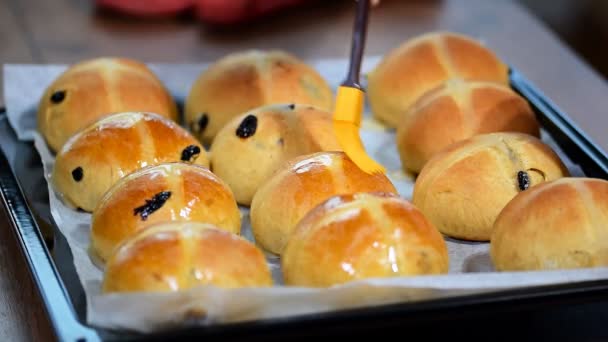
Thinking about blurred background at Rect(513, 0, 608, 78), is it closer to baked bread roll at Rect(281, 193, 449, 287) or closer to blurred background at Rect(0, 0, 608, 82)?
blurred background at Rect(0, 0, 608, 82)

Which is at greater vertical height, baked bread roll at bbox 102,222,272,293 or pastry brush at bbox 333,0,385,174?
pastry brush at bbox 333,0,385,174

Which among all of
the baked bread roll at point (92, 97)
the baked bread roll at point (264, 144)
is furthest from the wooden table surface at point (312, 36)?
the baked bread roll at point (264, 144)

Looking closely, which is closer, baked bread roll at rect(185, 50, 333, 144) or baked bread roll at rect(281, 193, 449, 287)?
baked bread roll at rect(281, 193, 449, 287)

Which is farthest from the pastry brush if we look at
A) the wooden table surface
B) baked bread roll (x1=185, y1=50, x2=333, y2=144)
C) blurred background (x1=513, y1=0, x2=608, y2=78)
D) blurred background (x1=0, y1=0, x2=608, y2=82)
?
blurred background (x1=513, y1=0, x2=608, y2=78)

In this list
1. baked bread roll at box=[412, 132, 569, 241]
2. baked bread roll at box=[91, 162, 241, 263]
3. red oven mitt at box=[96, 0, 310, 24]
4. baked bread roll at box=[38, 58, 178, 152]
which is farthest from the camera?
red oven mitt at box=[96, 0, 310, 24]

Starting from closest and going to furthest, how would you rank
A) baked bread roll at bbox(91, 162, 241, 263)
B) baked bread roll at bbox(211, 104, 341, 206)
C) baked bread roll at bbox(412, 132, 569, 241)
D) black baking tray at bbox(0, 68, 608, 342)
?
black baking tray at bbox(0, 68, 608, 342)
baked bread roll at bbox(91, 162, 241, 263)
baked bread roll at bbox(412, 132, 569, 241)
baked bread roll at bbox(211, 104, 341, 206)

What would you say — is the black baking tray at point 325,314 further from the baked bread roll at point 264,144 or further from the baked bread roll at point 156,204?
the baked bread roll at point 264,144

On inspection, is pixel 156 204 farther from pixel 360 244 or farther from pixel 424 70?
pixel 424 70
